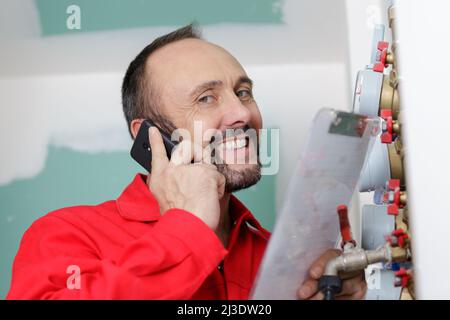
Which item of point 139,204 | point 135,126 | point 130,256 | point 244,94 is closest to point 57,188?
point 135,126

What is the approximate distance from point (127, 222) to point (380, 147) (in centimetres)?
46

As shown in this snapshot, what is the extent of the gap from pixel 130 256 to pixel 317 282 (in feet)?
0.88

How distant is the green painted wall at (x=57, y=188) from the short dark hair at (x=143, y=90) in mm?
203

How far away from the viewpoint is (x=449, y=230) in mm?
694

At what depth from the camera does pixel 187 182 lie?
2.81ft

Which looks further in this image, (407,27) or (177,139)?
(177,139)

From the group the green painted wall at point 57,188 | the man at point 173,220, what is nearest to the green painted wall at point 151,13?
the man at point 173,220

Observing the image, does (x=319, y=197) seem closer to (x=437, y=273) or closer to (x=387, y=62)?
(x=437, y=273)

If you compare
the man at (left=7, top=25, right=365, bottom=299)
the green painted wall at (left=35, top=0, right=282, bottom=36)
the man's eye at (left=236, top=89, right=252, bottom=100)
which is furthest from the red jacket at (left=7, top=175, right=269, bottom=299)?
the green painted wall at (left=35, top=0, right=282, bottom=36)

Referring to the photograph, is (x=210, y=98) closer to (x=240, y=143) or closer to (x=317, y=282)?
(x=240, y=143)

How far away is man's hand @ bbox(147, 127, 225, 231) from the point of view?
809mm

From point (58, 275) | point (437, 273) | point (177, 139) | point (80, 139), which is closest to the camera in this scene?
point (437, 273)

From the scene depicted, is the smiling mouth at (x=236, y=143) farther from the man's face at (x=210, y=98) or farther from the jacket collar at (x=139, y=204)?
the jacket collar at (x=139, y=204)

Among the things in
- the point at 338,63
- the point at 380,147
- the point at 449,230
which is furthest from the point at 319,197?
the point at 338,63
